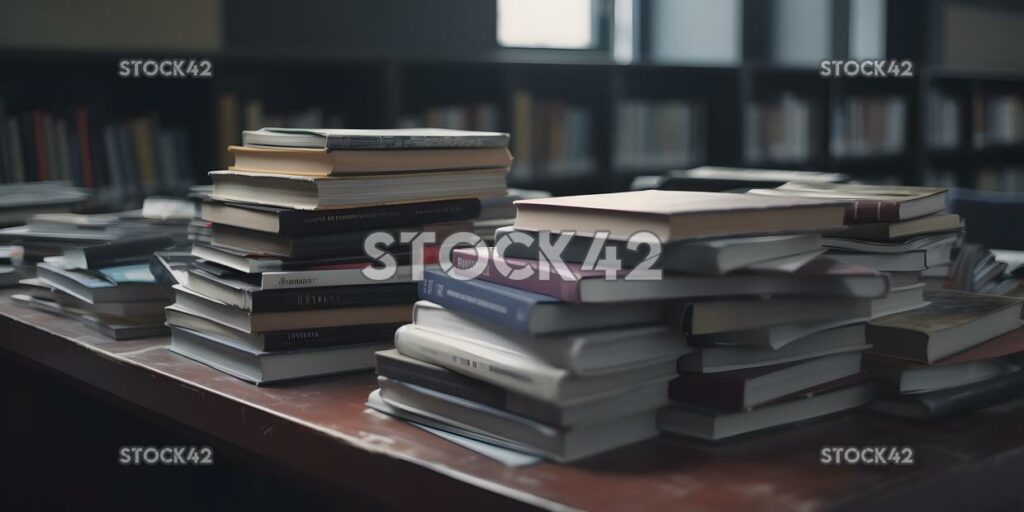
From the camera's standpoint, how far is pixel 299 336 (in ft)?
3.40

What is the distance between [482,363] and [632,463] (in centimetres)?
13

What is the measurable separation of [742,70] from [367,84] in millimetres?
1775

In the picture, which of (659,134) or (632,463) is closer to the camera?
(632,463)

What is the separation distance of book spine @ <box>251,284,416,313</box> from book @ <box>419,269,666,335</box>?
222 millimetres

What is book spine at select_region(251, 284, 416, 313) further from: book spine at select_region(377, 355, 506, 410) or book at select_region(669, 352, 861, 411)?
book at select_region(669, 352, 861, 411)

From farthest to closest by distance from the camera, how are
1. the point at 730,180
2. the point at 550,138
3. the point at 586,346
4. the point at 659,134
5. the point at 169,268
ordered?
the point at 659,134 < the point at 550,138 < the point at 730,180 < the point at 169,268 < the point at 586,346

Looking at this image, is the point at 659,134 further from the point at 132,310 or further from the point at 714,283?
the point at 714,283

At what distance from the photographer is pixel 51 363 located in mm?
1290

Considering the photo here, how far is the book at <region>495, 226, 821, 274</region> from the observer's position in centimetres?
78

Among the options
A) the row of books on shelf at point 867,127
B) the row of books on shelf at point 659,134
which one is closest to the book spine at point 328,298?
the row of books on shelf at point 659,134

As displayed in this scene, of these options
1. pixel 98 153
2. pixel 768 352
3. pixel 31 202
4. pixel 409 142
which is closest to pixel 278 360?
pixel 409 142

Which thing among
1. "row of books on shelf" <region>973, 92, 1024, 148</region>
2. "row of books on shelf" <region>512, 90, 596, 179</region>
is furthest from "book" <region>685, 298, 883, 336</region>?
"row of books on shelf" <region>973, 92, 1024, 148</region>

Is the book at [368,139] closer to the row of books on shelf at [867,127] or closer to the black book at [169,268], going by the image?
the black book at [169,268]

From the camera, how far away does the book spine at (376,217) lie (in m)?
1.04
